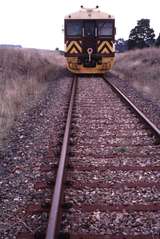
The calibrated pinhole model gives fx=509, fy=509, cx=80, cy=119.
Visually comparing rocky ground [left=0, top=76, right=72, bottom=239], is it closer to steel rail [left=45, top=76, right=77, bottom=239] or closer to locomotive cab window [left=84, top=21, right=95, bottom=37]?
steel rail [left=45, top=76, right=77, bottom=239]

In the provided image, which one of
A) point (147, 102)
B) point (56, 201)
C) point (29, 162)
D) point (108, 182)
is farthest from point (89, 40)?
point (56, 201)

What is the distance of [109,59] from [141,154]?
51.4 feet

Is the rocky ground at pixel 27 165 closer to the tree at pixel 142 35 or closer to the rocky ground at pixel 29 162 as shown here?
the rocky ground at pixel 29 162

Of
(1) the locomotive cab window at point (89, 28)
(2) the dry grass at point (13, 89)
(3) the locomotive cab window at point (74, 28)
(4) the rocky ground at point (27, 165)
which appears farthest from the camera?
(1) the locomotive cab window at point (89, 28)

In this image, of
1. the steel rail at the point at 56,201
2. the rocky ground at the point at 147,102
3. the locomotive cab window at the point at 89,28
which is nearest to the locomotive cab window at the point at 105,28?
the locomotive cab window at the point at 89,28

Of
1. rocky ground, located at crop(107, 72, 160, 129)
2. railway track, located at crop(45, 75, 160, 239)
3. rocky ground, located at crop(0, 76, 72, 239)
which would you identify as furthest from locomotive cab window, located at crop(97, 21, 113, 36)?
railway track, located at crop(45, 75, 160, 239)

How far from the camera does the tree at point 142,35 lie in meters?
55.8

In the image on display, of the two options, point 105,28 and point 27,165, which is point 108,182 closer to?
point 27,165

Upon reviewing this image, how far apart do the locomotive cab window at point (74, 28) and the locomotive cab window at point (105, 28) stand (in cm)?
83

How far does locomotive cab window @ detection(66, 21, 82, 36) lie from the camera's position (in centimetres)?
2180

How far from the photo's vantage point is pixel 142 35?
57312 millimetres

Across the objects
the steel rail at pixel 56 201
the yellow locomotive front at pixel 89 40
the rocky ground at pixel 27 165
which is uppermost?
the yellow locomotive front at pixel 89 40

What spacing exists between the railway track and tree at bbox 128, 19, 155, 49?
154 ft

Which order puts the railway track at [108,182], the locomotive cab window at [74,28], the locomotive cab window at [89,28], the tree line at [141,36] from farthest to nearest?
the tree line at [141,36] → the locomotive cab window at [89,28] → the locomotive cab window at [74,28] → the railway track at [108,182]
